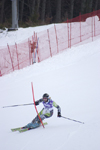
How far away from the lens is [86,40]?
18250 millimetres

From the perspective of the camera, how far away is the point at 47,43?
18.0 meters

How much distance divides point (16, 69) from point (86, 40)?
684 cm

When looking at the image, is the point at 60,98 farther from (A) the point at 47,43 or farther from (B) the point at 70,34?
(B) the point at 70,34

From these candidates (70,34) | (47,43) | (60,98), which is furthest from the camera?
(47,43)

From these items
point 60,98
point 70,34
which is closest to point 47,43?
point 70,34

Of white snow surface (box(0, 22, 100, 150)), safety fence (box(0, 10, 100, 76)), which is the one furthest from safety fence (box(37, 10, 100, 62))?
white snow surface (box(0, 22, 100, 150))

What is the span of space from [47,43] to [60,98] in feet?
28.9

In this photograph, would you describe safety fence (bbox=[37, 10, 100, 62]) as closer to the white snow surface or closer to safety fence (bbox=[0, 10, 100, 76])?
safety fence (bbox=[0, 10, 100, 76])

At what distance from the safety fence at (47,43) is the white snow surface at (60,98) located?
95 cm

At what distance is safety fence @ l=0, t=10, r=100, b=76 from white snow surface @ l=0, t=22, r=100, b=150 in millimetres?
949

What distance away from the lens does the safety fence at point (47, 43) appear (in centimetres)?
1606

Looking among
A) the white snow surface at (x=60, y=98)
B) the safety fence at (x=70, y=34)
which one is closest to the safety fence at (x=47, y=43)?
the safety fence at (x=70, y=34)

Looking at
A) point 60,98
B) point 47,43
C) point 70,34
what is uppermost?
point 70,34

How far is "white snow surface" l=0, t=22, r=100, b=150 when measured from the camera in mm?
6023
